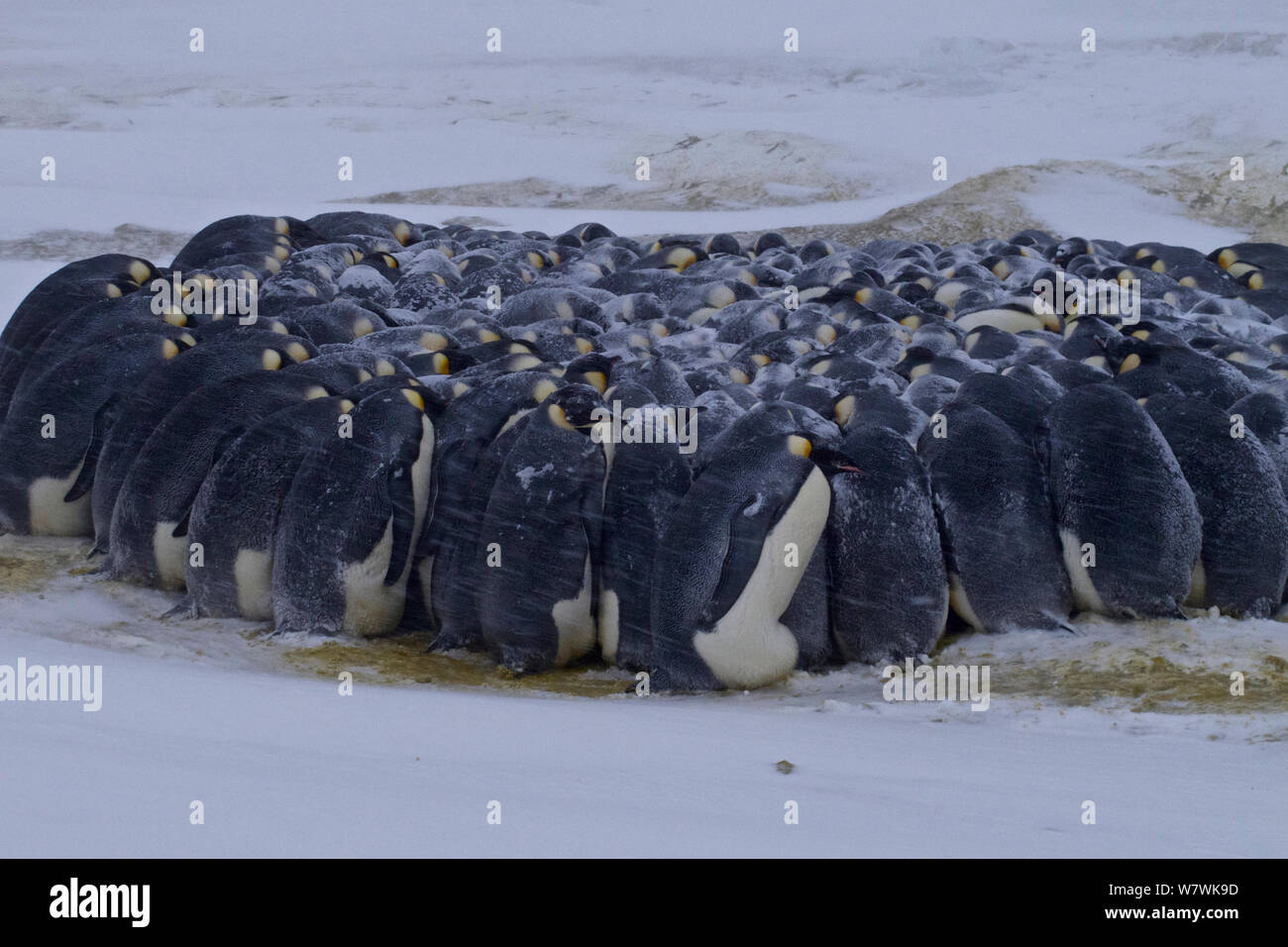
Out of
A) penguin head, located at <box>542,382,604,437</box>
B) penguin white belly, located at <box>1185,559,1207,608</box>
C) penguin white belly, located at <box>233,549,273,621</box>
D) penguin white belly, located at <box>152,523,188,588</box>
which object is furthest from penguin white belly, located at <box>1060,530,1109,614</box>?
penguin white belly, located at <box>152,523,188,588</box>

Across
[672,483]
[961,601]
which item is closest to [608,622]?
[672,483]

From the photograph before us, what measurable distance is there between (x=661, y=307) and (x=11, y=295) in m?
5.18

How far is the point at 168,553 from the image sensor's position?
413 cm

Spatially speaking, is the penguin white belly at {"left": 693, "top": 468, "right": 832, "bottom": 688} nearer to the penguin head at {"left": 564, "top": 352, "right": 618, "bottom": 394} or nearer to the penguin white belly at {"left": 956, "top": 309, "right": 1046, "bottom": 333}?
the penguin head at {"left": 564, "top": 352, "right": 618, "bottom": 394}

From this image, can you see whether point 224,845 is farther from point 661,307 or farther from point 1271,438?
point 661,307

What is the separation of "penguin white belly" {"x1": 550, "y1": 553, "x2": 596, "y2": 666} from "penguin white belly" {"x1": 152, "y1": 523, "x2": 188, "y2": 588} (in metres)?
1.34

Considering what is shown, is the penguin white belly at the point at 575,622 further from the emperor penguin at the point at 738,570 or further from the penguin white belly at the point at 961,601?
the penguin white belly at the point at 961,601

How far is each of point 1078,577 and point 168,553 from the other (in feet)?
9.26

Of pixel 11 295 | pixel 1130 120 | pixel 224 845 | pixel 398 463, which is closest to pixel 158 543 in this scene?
pixel 398 463

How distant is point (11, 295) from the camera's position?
867 centimetres

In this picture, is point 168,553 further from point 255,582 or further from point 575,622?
point 575,622

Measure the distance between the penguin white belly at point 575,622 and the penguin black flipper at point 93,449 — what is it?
202 cm

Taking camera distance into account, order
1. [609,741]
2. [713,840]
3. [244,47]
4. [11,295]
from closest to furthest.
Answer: [713,840] → [609,741] → [11,295] → [244,47]

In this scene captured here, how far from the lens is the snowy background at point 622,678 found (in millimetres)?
2029
